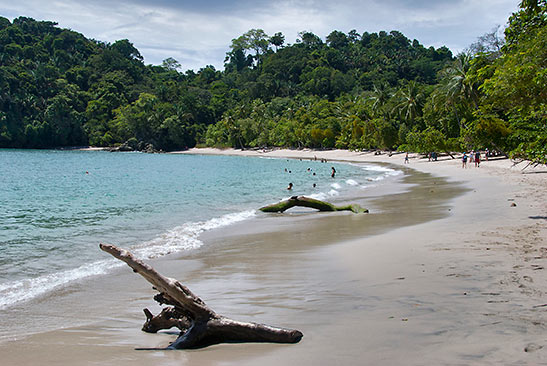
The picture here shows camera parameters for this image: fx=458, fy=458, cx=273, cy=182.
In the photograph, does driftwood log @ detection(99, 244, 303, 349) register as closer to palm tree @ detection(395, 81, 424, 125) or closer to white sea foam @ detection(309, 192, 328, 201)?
white sea foam @ detection(309, 192, 328, 201)

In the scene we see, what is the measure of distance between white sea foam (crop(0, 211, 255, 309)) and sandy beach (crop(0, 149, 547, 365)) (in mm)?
502

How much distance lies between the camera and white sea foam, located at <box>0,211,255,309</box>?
8195 mm

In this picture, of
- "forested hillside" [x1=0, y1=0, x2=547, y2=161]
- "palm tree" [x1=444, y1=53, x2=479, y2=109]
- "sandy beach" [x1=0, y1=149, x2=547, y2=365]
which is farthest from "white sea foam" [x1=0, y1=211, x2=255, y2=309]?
"palm tree" [x1=444, y1=53, x2=479, y2=109]

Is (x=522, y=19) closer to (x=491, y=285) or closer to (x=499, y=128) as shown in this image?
(x=491, y=285)

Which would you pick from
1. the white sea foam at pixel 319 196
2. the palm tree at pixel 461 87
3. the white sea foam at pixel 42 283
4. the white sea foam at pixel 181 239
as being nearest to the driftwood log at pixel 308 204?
the white sea foam at pixel 181 239

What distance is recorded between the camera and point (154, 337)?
18.4 feet

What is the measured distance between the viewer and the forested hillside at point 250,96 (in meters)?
67.3

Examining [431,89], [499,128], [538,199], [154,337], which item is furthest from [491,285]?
[431,89]

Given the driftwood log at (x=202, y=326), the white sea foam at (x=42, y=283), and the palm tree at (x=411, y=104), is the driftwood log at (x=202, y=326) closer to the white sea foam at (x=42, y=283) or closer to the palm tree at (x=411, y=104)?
the white sea foam at (x=42, y=283)

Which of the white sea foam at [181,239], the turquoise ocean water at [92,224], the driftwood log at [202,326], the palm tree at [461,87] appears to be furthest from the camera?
Answer: the palm tree at [461,87]

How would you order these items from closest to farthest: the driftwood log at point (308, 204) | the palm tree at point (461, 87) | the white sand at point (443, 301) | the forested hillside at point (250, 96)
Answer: the white sand at point (443, 301)
the driftwood log at point (308, 204)
the palm tree at point (461, 87)
the forested hillside at point (250, 96)

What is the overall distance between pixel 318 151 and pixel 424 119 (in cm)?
3327

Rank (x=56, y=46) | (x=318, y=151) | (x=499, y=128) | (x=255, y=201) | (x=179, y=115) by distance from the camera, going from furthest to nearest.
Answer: (x=56, y=46), (x=179, y=115), (x=318, y=151), (x=499, y=128), (x=255, y=201)

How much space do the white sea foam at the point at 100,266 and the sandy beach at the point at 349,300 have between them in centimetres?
50
